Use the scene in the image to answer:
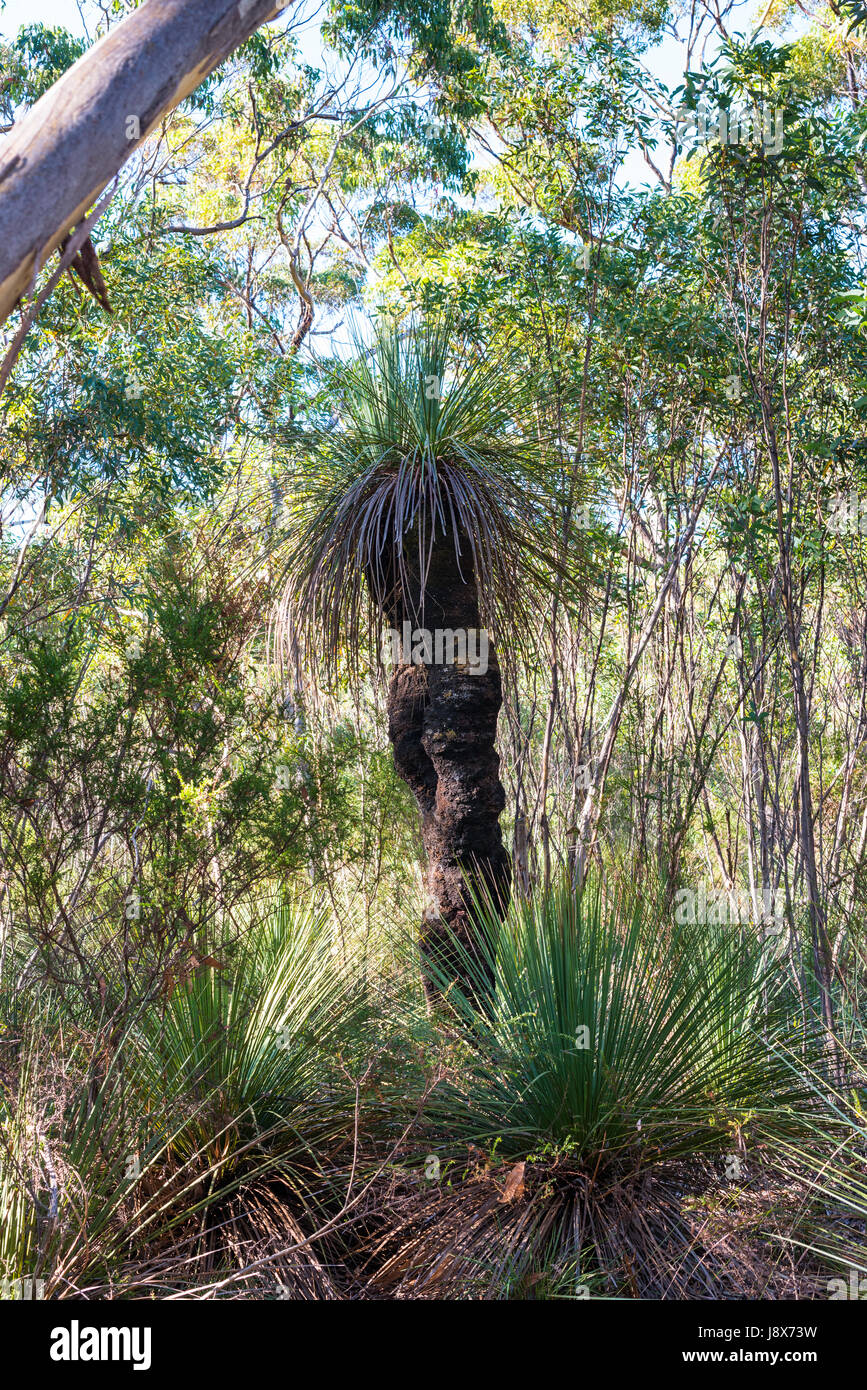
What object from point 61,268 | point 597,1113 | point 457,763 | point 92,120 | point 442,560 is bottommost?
point 597,1113

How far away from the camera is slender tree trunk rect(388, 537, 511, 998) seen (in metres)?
4.17

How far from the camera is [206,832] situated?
4.00 metres

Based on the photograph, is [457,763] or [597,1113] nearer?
[597,1113]

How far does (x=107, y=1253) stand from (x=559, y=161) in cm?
571

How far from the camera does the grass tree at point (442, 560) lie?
13.2ft

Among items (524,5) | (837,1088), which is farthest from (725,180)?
(524,5)

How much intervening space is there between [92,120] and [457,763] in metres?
2.86

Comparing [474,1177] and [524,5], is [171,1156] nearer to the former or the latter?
[474,1177]

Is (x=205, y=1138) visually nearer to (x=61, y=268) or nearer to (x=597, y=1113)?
(x=597, y=1113)

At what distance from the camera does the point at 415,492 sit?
Answer: 3982 millimetres

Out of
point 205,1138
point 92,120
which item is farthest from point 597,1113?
point 92,120

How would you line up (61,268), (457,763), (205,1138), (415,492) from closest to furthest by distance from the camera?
(61,268), (205,1138), (415,492), (457,763)

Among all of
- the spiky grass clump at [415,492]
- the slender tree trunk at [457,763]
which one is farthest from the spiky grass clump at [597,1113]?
the spiky grass clump at [415,492]
